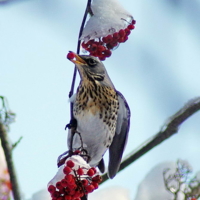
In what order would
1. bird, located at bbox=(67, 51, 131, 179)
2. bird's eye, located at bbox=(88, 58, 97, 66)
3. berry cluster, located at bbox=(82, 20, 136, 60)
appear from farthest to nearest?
bird, located at bbox=(67, 51, 131, 179)
bird's eye, located at bbox=(88, 58, 97, 66)
berry cluster, located at bbox=(82, 20, 136, 60)

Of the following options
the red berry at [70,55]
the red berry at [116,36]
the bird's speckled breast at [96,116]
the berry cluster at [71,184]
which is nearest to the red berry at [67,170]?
the berry cluster at [71,184]

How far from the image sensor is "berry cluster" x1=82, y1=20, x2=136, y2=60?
6.86 feet

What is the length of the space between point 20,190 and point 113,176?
458 mm

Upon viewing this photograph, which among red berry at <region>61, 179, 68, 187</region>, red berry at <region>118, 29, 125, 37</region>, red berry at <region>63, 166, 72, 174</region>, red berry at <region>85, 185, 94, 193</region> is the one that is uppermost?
red berry at <region>118, 29, 125, 37</region>

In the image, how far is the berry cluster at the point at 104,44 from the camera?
2090 mm

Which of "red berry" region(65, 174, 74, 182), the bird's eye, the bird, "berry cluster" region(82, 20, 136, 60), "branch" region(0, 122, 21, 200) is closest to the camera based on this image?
"red berry" region(65, 174, 74, 182)

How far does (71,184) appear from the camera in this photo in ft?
6.19

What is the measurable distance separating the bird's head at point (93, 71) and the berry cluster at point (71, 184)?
60 cm

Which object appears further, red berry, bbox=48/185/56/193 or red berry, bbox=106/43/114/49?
red berry, bbox=106/43/114/49

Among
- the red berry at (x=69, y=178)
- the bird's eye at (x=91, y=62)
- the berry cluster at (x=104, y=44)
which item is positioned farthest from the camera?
the bird's eye at (x=91, y=62)

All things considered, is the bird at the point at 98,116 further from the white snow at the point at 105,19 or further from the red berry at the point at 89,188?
the red berry at the point at 89,188

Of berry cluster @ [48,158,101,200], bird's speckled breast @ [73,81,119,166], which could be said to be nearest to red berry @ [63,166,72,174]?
berry cluster @ [48,158,101,200]

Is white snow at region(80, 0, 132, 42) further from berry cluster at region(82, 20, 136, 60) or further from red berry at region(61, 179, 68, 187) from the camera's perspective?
red berry at region(61, 179, 68, 187)

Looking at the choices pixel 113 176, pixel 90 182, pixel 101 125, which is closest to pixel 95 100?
pixel 101 125
